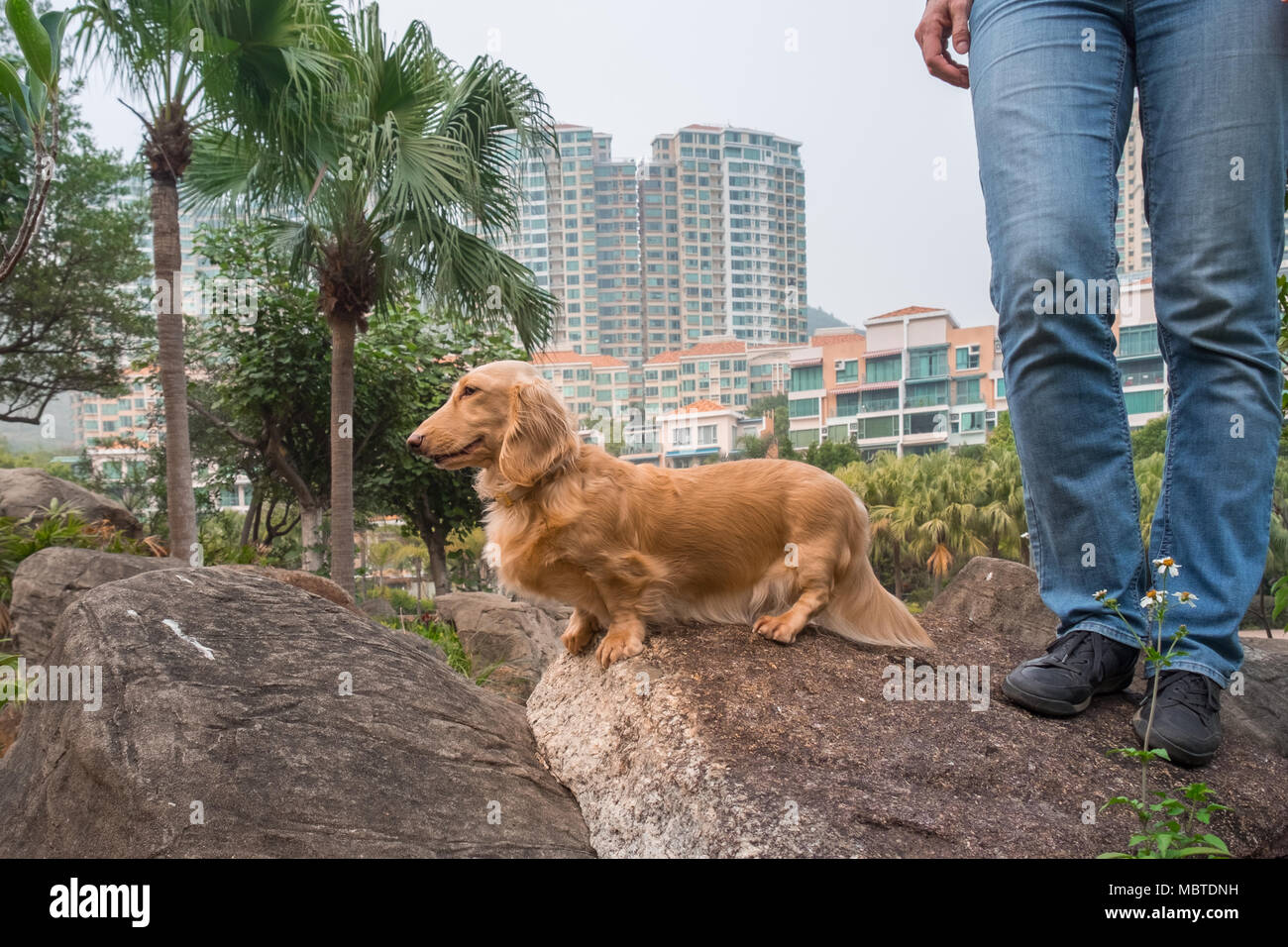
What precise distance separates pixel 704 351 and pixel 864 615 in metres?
15.6

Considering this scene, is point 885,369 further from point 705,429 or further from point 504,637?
point 504,637

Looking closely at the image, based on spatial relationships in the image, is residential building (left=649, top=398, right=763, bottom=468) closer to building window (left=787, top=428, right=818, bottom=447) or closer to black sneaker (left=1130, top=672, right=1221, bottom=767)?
building window (left=787, top=428, right=818, bottom=447)

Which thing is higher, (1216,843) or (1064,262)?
(1064,262)

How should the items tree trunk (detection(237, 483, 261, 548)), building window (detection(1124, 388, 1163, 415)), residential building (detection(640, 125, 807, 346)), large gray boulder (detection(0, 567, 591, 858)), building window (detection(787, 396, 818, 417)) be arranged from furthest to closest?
1. residential building (detection(640, 125, 807, 346))
2. building window (detection(787, 396, 818, 417))
3. tree trunk (detection(237, 483, 261, 548))
4. building window (detection(1124, 388, 1163, 415))
5. large gray boulder (detection(0, 567, 591, 858))

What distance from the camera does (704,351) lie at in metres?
17.7

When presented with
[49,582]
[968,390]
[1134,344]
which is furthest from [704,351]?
[49,582]

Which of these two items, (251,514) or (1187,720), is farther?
(251,514)

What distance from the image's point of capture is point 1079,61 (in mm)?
1611

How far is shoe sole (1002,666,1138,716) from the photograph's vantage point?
5.92ft

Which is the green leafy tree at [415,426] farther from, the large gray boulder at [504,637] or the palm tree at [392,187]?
the large gray boulder at [504,637]

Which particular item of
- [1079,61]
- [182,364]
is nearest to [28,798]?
[1079,61]

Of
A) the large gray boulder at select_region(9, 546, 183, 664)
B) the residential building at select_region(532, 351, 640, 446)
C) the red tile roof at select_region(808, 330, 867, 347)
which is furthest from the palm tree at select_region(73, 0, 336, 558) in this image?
the red tile roof at select_region(808, 330, 867, 347)

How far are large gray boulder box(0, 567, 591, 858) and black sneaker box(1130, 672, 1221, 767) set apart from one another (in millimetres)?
1045

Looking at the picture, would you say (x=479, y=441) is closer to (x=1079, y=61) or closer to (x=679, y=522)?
(x=679, y=522)
